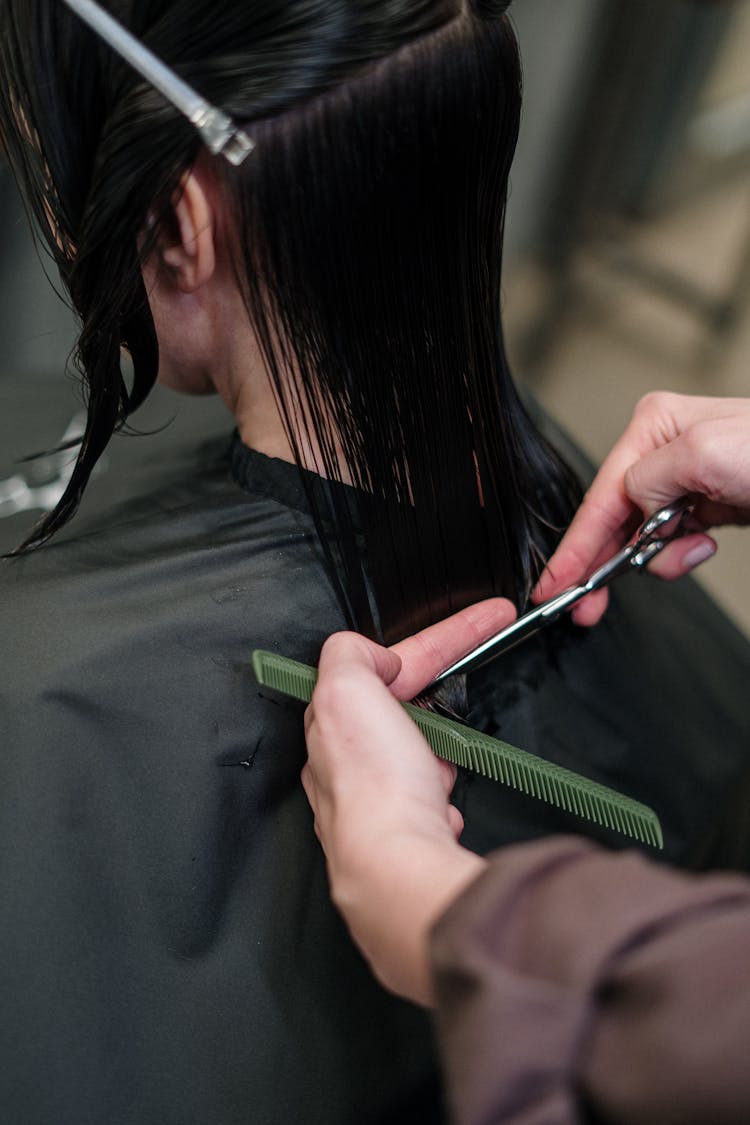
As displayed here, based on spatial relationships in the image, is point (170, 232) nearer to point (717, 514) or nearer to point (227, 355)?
point (227, 355)

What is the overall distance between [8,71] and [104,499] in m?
0.58

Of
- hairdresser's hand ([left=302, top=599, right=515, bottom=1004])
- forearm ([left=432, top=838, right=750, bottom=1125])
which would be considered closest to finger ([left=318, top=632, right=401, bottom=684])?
hairdresser's hand ([left=302, top=599, right=515, bottom=1004])

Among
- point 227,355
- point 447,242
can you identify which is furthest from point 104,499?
point 447,242

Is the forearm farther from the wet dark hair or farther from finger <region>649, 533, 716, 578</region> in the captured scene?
finger <region>649, 533, 716, 578</region>

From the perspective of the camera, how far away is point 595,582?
0.93 metres

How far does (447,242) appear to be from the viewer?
819mm

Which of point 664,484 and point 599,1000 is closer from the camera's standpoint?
point 599,1000

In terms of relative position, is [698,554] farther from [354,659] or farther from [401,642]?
[354,659]

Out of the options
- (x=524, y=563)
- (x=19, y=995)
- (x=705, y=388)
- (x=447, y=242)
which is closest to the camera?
(x=19, y=995)

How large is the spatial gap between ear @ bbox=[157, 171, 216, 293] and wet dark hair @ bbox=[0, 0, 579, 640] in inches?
0.6

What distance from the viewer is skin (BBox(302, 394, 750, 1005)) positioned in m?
0.54

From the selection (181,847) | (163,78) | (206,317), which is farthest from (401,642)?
(163,78)

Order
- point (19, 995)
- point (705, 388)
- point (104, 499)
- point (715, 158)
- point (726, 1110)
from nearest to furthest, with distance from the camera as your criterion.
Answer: point (726, 1110) < point (19, 995) < point (104, 499) < point (705, 388) < point (715, 158)

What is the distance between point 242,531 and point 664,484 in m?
0.46
